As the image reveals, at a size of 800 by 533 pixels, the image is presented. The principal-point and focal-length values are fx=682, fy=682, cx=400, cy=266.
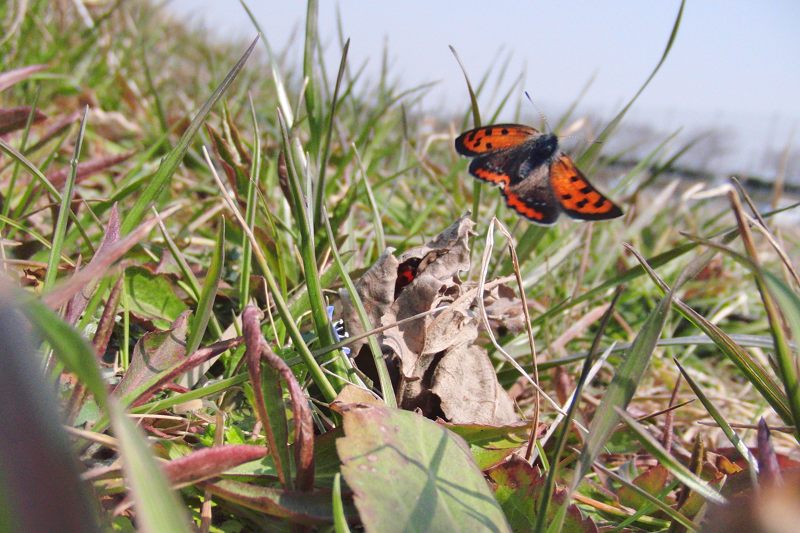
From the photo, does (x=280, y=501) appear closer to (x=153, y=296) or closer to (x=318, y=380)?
(x=318, y=380)

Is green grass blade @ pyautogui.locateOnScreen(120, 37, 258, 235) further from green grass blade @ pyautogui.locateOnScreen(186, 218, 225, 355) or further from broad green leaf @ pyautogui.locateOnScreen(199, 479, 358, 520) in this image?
broad green leaf @ pyautogui.locateOnScreen(199, 479, 358, 520)

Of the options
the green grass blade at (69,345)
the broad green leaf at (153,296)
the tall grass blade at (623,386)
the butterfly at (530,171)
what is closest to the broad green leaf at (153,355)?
the broad green leaf at (153,296)

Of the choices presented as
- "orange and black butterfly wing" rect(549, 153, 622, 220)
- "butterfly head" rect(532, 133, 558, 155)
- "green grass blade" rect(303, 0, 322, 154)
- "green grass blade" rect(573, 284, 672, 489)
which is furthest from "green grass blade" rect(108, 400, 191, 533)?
"butterfly head" rect(532, 133, 558, 155)

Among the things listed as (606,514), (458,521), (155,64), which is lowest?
(606,514)

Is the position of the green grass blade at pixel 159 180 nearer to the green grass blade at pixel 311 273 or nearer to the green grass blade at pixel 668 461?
the green grass blade at pixel 311 273

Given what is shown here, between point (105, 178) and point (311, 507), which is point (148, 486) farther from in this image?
point (105, 178)

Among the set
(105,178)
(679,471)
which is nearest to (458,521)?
(679,471)
